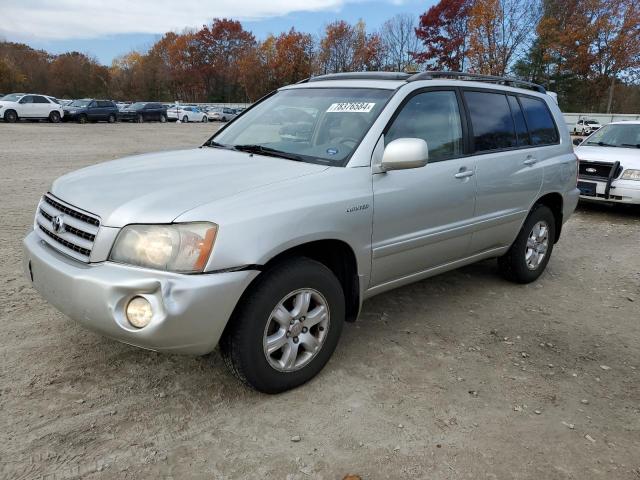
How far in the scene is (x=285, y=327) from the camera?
2900mm

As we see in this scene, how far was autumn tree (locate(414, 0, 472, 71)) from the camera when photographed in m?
55.7

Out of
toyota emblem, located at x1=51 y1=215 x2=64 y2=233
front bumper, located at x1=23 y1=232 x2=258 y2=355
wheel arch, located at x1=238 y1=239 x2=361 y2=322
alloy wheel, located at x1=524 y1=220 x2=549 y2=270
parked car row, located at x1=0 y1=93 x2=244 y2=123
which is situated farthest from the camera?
parked car row, located at x1=0 y1=93 x2=244 y2=123

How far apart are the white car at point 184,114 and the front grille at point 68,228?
41092mm

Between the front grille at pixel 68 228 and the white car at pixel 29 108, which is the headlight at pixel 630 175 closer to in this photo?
the front grille at pixel 68 228

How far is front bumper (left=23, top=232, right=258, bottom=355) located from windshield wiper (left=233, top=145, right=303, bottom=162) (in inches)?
40.7

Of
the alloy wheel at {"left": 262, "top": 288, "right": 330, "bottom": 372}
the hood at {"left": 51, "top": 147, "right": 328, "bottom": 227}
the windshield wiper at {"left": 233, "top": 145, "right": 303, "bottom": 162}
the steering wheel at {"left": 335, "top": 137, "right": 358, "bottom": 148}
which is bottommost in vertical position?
the alloy wheel at {"left": 262, "top": 288, "right": 330, "bottom": 372}

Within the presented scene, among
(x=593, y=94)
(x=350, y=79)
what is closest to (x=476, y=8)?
(x=593, y=94)

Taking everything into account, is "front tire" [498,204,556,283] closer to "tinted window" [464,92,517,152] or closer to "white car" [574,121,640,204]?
"tinted window" [464,92,517,152]

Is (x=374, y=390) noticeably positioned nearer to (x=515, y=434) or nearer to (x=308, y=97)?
(x=515, y=434)

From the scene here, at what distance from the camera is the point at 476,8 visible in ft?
147

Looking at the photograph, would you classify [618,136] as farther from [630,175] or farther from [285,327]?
[285,327]

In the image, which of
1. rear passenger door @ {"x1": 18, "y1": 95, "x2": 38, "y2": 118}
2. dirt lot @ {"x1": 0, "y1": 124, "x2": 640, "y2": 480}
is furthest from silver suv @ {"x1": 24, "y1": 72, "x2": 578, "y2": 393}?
rear passenger door @ {"x1": 18, "y1": 95, "x2": 38, "y2": 118}

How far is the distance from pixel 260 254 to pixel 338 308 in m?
0.74

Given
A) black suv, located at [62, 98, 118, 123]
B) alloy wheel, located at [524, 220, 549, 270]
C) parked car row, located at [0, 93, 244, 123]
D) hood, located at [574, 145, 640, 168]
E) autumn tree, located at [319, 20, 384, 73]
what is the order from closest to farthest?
alloy wheel, located at [524, 220, 549, 270] < hood, located at [574, 145, 640, 168] < parked car row, located at [0, 93, 244, 123] < black suv, located at [62, 98, 118, 123] < autumn tree, located at [319, 20, 384, 73]
